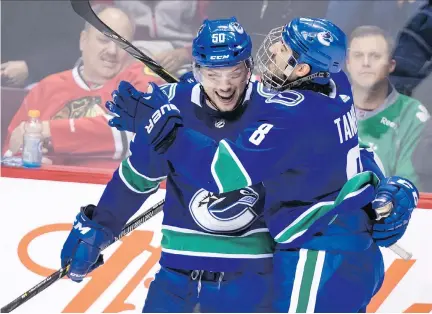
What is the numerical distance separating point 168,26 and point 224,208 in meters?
2.03

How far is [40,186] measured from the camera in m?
3.37

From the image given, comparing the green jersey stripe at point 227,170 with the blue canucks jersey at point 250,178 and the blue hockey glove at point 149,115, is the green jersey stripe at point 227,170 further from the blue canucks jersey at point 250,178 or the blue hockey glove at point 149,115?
the blue hockey glove at point 149,115

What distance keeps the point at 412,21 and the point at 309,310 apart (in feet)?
6.93

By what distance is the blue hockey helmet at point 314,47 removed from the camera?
2.26m

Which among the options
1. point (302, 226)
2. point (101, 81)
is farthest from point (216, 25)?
Result: point (101, 81)

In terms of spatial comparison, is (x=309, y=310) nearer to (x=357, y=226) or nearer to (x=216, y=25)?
(x=357, y=226)

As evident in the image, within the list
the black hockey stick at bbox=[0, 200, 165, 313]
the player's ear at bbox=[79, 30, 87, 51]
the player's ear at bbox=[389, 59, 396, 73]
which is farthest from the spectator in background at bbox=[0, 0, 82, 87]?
the black hockey stick at bbox=[0, 200, 165, 313]

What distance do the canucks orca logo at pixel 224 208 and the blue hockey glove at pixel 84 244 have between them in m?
0.30

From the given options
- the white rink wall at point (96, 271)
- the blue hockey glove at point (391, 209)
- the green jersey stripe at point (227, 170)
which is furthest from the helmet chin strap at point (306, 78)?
the white rink wall at point (96, 271)

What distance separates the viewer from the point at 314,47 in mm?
2256

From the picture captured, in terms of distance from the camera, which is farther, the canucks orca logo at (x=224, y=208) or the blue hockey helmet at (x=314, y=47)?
the canucks orca logo at (x=224, y=208)

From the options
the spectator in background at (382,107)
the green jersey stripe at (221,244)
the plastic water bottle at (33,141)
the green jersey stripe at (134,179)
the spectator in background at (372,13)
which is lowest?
the plastic water bottle at (33,141)

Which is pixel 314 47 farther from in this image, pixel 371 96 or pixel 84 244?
pixel 371 96

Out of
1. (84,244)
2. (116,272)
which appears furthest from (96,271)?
(84,244)
